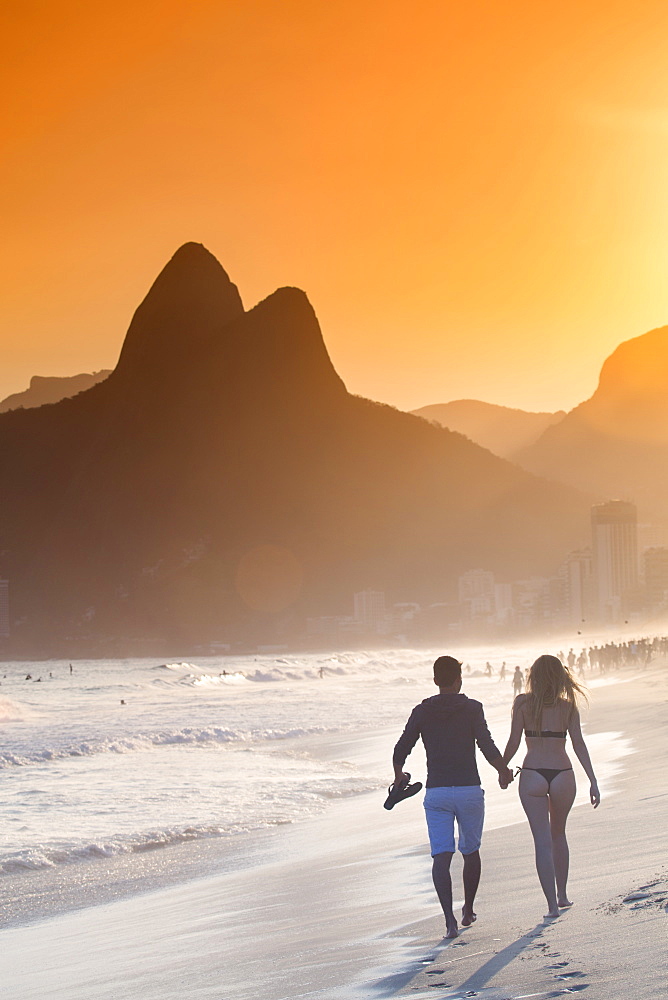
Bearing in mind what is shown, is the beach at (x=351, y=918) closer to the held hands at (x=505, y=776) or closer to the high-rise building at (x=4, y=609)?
the held hands at (x=505, y=776)

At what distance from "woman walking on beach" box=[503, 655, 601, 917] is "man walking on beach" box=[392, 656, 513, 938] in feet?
0.56

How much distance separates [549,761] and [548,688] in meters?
0.37

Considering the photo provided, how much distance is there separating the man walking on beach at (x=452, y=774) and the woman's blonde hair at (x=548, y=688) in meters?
0.30

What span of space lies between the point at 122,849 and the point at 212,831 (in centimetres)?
118

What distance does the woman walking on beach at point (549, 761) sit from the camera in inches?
219

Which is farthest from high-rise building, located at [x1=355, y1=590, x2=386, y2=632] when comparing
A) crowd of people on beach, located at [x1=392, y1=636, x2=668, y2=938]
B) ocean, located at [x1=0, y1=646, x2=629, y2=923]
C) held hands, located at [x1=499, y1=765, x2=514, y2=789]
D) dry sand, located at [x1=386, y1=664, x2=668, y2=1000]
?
crowd of people on beach, located at [x1=392, y1=636, x2=668, y2=938]

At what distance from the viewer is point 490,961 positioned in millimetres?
4566

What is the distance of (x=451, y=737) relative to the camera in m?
5.60

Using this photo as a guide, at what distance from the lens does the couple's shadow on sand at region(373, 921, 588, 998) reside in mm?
4254

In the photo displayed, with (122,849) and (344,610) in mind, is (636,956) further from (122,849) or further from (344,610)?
(344,610)

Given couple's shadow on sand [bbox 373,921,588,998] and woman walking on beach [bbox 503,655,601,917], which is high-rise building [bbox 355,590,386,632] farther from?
couple's shadow on sand [bbox 373,921,588,998]

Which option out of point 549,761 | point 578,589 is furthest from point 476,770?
point 578,589

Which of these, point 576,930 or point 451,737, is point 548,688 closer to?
point 451,737

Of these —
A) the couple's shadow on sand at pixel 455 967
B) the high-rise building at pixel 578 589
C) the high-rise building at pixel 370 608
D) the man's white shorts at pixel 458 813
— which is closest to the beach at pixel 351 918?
the couple's shadow on sand at pixel 455 967
